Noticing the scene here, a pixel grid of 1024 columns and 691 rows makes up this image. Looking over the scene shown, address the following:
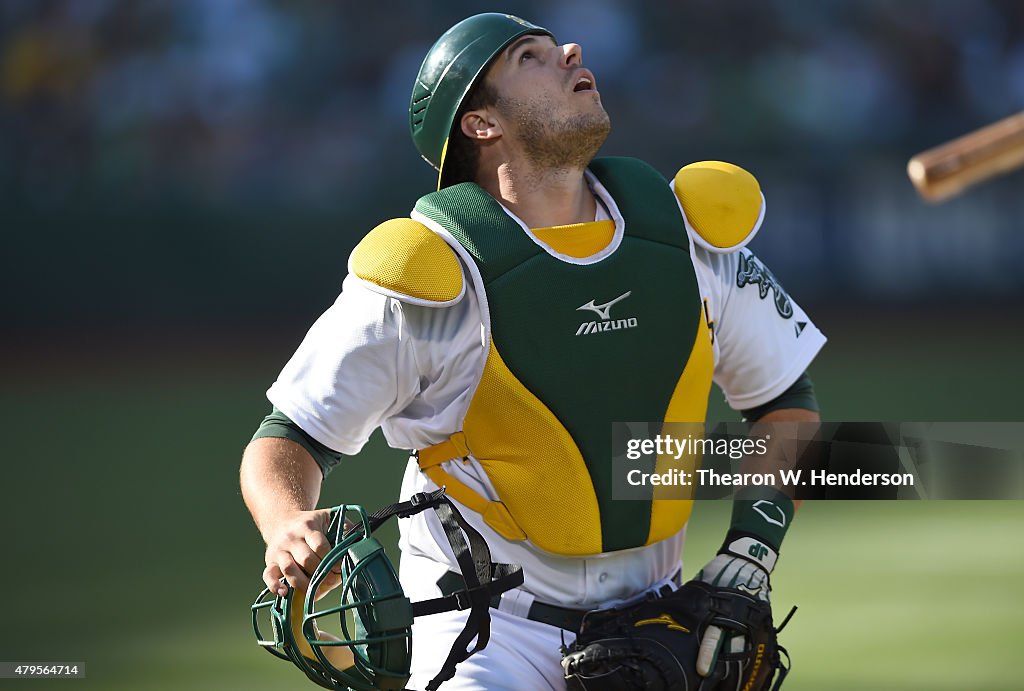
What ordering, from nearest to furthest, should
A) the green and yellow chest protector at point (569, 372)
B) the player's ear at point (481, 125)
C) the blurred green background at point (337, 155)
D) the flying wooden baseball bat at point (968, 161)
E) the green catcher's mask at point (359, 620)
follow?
the flying wooden baseball bat at point (968, 161)
the green catcher's mask at point (359, 620)
the green and yellow chest protector at point (569, 372)
the player's ear at point (481, 125)
the blurred green background at point (337, 155)

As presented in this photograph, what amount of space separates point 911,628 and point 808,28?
8.48 m

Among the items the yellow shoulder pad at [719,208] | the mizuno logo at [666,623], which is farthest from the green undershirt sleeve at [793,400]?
the mizuno logo at [666,623]

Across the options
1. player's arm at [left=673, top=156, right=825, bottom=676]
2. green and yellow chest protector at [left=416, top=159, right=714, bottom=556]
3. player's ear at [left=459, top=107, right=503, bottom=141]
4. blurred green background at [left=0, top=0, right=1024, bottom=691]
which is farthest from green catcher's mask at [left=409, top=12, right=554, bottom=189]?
blurred green background at [left=0, top=0, right=1024, bottom=691]

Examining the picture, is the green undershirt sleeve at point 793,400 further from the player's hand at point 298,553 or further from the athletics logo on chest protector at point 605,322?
the player's hand at point 298,553

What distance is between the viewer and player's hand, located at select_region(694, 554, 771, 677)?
2.72 metres

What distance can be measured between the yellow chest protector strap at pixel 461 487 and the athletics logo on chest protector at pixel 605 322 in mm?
329

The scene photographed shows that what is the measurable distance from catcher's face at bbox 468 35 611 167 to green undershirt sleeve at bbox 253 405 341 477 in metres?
0.76

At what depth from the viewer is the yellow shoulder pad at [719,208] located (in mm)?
3008

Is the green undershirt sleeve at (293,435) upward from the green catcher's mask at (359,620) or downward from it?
upward

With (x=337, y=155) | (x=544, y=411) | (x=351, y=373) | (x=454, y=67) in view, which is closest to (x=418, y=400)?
(x=351, y=373)

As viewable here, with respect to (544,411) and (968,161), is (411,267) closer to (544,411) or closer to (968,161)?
(544,411)

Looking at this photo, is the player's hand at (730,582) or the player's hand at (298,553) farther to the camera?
the player's hand at (730,582)

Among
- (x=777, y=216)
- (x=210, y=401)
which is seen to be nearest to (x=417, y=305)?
(x=210, y=401)

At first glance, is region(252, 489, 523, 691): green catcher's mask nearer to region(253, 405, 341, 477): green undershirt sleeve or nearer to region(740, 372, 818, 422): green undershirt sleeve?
region(253, 405, 341, 477): green undershirt sleeve
